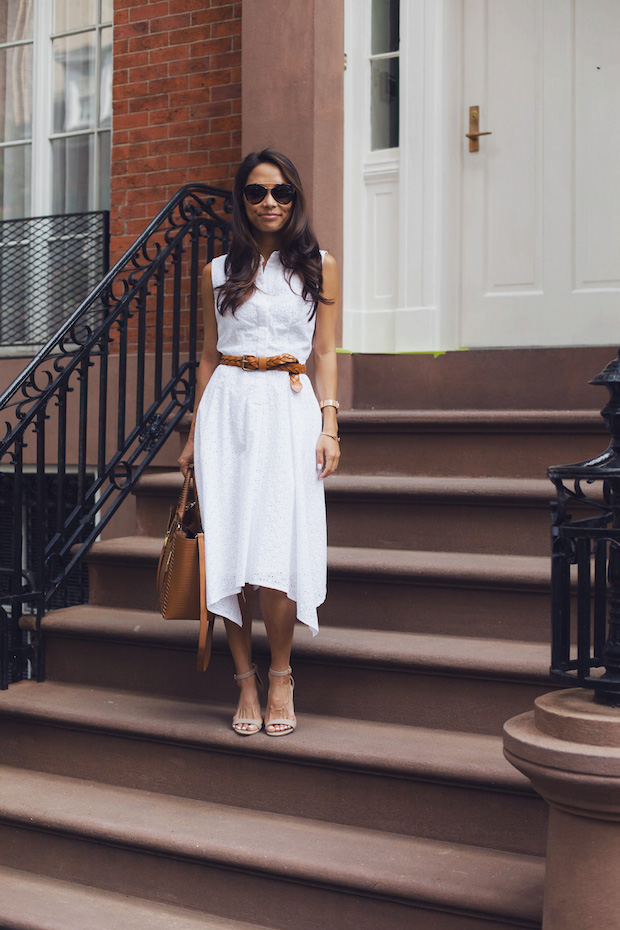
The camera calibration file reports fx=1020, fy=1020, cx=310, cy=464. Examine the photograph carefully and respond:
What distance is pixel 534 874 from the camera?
2.65 meters

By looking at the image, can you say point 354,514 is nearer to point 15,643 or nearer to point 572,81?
point 15,643

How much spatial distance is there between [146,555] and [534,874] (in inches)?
79.5

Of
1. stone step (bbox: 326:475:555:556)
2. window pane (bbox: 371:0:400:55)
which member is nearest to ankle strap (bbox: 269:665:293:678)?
stone step (bbox: 326:475:555:556)

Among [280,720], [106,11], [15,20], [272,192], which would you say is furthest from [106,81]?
[280,720]

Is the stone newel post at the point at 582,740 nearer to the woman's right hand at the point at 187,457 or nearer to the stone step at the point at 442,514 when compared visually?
the stone step at the point at 442,514

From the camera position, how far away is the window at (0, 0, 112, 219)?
6.16 meters

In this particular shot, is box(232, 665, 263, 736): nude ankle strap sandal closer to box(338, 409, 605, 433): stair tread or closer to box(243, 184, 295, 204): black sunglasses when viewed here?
box(338, 409, 605, 433): stair tread

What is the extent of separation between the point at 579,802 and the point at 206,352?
1.95m

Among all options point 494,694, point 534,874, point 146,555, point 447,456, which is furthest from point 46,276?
point 534,874

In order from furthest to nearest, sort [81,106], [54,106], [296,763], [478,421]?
[54,106], [81,106], [478,421], [296,763]

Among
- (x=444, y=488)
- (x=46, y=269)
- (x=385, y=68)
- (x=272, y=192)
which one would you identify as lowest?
(x=444, y=488)

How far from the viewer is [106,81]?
6.13 metres

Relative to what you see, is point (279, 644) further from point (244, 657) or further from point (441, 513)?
point (441, 513)

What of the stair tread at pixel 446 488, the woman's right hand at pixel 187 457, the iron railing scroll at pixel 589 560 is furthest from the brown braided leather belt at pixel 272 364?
the iron railing scroll at pixel 589 560
